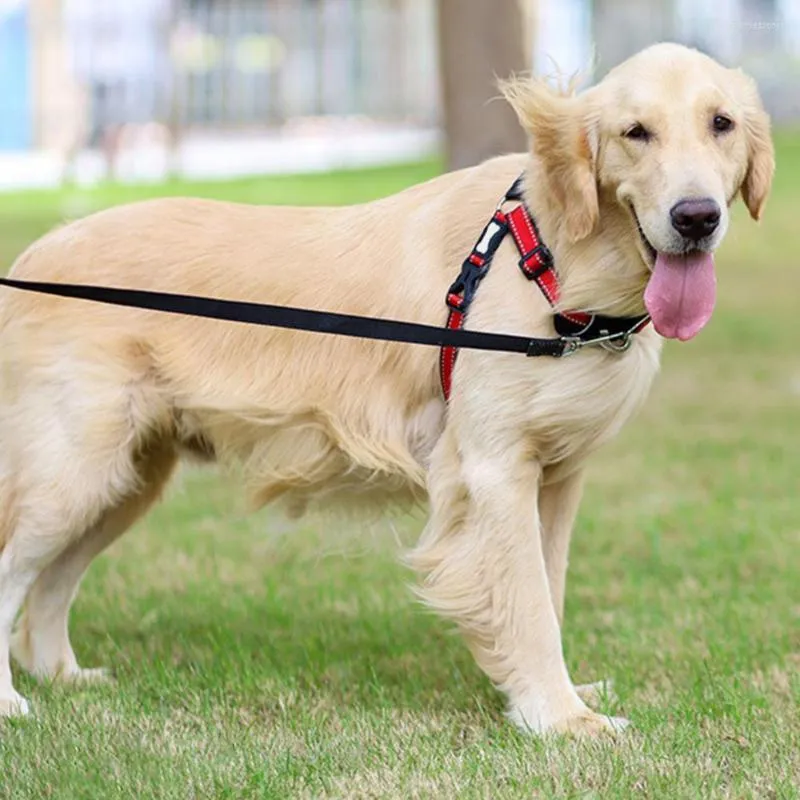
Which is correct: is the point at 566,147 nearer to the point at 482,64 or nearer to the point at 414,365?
the point at 414,365

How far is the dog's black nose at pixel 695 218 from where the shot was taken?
3.97 metres

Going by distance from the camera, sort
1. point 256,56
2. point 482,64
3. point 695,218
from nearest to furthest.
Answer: point 695,218 < point 482,64 < point 256,56

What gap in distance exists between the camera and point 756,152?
4.29 meters

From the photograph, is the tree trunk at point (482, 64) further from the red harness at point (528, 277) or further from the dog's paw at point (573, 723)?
the dog's paw at point (573, 723)

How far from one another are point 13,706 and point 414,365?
159 cm

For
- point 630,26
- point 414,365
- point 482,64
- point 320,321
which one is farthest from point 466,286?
point 630,26

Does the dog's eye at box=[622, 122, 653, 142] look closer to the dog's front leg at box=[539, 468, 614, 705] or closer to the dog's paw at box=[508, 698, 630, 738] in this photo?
the dog's front leg at box=[539, 468, 614, 705]

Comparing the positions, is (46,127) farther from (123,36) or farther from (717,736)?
(717,736)

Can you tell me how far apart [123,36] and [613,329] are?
31826 mm

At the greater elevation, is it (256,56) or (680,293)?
(680,293)

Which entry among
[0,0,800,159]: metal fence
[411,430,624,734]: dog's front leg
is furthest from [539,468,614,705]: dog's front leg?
[0,0,800,159]: metal fence

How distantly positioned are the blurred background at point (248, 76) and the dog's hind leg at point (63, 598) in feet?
77.9

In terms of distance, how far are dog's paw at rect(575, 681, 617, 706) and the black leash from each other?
Answer: 1086mm

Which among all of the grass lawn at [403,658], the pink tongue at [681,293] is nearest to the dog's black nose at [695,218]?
the pink tongue at [681,293]
